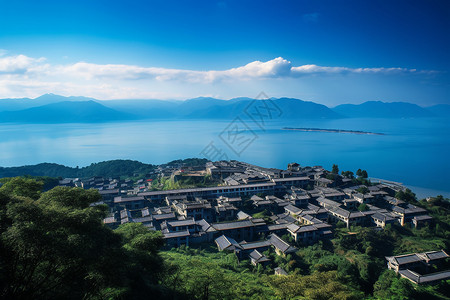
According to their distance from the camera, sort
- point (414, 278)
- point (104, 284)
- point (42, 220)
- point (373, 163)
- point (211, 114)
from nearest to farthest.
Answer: point (42, 220)
point (104, 284)
point (414, 278)
point (373, 163)
point (211, 114)

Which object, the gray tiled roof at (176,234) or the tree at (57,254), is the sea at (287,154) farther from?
the tree at (57,254)

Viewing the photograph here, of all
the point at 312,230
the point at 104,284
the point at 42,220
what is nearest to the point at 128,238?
the point at 104,284

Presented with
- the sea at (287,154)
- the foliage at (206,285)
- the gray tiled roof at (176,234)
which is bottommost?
the sea at (287,154)

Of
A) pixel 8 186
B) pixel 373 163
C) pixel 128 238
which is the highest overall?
pixel 8 186

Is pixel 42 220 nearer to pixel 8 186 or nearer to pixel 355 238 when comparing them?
pixel 8 186

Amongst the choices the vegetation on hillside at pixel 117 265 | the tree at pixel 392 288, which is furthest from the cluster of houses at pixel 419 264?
the tree at pixel 392 288

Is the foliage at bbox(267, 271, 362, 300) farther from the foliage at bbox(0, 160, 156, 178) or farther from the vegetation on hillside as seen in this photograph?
the foliage at bbox(0, 160, 156, 178)

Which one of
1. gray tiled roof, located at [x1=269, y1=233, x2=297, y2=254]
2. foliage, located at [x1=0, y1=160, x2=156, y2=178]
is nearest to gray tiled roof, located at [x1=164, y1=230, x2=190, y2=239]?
gray tiled roof, located at [x1=269, y1=233, x2=297, y2=254]
